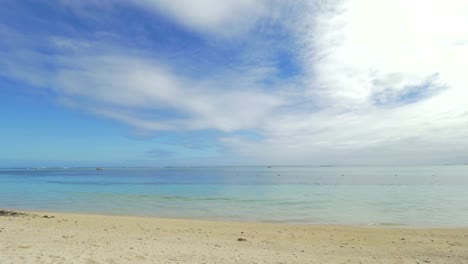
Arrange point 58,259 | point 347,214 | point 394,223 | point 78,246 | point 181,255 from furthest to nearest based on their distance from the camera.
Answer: point 347,214 → point 394,223 → point 78,246 → point 181,255 → point 58,259

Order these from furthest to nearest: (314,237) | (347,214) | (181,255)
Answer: (347,214) < (314,237) < (181,255)

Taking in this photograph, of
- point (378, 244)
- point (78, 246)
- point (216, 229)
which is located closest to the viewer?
point (78, 246)

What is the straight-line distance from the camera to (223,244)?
12016mm

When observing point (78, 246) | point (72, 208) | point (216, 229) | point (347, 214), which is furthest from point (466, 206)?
point (72, 208)

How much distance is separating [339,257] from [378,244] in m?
3.81

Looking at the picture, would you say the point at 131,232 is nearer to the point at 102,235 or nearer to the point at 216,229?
the point at 102,235

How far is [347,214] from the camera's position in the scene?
22719mm

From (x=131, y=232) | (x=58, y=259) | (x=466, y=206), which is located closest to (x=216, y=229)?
(x=131, y=232)

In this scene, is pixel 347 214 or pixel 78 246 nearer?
pixel 78 246

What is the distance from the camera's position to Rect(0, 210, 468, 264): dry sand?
9500 mm

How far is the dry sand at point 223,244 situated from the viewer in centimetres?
950

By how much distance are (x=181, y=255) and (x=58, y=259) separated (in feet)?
10.9

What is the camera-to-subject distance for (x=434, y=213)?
74.6 feet

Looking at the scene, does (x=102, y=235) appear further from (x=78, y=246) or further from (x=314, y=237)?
(x=314, y=237)
